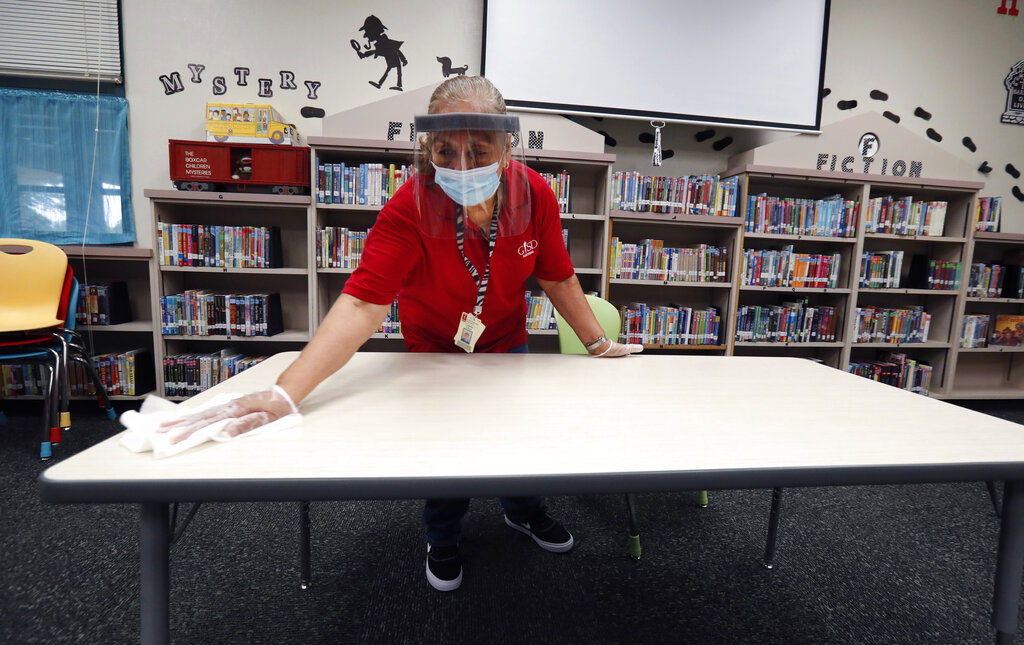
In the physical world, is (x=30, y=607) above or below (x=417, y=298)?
below

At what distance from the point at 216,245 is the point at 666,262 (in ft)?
9.00

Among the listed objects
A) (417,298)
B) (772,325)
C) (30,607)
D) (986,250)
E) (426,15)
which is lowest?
(30,607)

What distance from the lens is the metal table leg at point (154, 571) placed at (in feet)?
2.10

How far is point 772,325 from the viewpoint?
10.5ft

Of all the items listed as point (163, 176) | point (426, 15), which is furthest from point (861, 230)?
point (163, 176)

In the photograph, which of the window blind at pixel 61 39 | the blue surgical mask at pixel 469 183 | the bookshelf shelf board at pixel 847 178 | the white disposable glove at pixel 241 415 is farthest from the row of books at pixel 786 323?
the window blind at pixel 61 39

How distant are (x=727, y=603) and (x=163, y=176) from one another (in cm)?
366

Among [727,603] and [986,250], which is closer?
[727,603]

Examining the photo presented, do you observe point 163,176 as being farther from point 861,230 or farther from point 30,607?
point 861,230

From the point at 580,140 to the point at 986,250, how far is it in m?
3.31

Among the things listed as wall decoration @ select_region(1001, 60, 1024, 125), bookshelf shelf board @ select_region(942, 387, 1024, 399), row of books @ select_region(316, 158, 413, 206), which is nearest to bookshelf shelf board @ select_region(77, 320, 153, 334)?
row of books @ select_region(316, 158, 413, 206)

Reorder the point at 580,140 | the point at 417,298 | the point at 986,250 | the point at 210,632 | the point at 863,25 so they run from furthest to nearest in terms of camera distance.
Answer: the point at 986,250
the point at 863,25
the point at 580,140
the point at 417,298
the point at 210,632

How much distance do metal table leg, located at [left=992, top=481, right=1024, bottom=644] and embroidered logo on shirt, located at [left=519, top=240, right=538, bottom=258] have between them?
3.43ft

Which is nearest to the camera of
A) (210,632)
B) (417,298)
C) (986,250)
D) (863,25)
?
(210,632)
